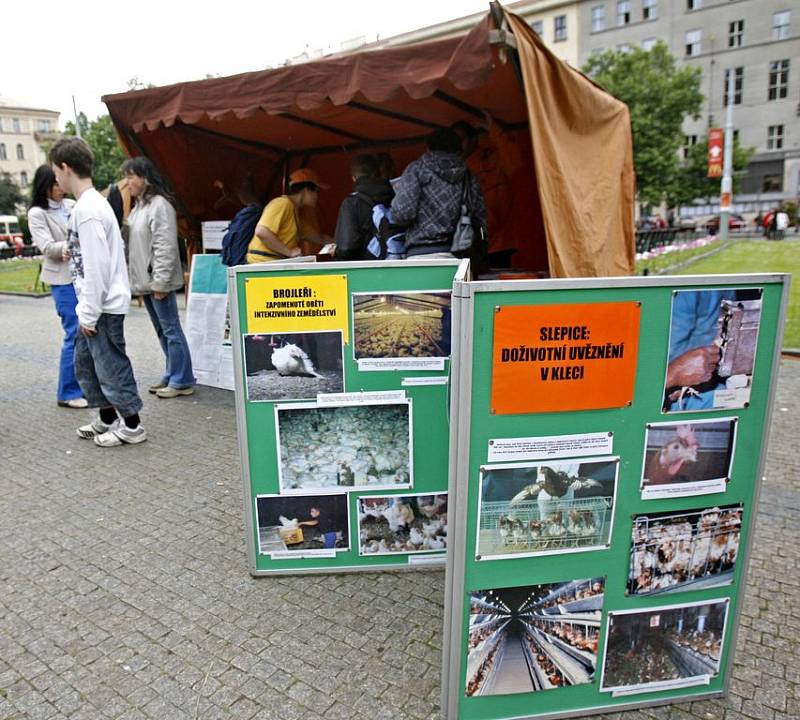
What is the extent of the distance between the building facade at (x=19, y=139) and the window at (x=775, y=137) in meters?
86.1

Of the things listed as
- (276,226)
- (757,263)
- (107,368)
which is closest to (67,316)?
(107,368)

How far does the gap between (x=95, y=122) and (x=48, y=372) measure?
30.6m

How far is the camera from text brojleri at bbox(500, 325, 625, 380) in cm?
188

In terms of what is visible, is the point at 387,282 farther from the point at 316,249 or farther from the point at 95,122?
the point at 95,122

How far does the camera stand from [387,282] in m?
2.75

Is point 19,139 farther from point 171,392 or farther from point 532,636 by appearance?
point 532,636

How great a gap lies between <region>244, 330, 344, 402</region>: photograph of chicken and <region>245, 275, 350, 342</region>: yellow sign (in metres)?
0.04

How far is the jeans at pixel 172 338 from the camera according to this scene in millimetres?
5859

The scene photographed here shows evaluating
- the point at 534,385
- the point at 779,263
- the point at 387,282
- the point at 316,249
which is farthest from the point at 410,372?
the point at 779,263

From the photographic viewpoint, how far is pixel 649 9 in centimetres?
5484

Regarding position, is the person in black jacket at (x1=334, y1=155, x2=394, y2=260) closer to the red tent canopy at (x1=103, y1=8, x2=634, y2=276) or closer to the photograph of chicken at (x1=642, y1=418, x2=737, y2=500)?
the red tent canopy at (x1=103, y1=8, x2=634, y2=276)

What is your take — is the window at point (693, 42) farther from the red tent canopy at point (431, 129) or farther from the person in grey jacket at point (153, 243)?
the person in grey jacket at point (153, 243)

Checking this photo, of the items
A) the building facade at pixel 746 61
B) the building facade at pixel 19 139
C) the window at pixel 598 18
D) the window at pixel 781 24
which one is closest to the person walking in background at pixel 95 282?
the building facade at pixel 746 61

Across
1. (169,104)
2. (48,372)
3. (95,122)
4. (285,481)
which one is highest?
(95,122)
